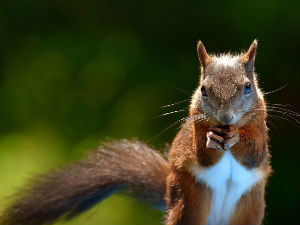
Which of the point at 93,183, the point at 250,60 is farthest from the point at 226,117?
the point at 93,183

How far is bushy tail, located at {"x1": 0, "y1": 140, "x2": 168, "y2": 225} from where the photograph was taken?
206 cm

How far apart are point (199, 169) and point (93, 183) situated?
45cm

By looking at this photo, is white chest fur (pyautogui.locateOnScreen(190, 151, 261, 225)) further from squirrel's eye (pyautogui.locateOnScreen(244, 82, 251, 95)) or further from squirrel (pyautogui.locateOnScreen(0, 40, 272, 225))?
squirrel's eye (pyautogui.locateOnScreen(244, 82, 251, 95))

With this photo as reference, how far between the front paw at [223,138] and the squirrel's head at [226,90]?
0.07 ft

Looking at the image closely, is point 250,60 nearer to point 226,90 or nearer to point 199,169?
point 226,90

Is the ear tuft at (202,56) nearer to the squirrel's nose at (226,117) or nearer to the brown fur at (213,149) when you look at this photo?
the brown fur at (213,149)

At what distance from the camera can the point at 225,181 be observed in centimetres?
177

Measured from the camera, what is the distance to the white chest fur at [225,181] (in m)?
1.75

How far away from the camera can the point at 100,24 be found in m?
3.31

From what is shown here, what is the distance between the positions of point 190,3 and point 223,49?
254 millimetres

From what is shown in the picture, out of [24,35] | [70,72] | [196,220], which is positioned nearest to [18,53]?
[24,35]

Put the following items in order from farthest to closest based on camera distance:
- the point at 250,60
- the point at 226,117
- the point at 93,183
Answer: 1. the point at 93,183
2. the point at 250,60
3. the point at 226,117

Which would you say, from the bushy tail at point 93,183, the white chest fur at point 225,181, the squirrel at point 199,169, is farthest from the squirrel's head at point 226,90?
the bushy tail at point 93,183

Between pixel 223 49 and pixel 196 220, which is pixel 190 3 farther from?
pixel 196 220
